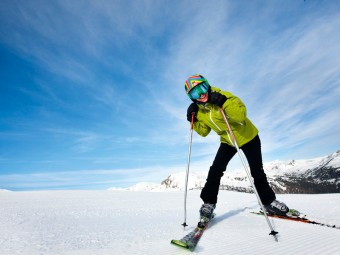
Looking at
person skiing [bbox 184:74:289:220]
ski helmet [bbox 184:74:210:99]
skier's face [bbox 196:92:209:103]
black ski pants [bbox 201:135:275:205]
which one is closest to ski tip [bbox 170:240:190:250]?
person skiing [bbox 184:74:289:220]

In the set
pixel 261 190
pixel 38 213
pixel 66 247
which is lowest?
pixel 66 247

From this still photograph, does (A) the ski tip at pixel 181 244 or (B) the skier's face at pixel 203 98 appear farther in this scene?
(B) the skier's face at pixel 203 98

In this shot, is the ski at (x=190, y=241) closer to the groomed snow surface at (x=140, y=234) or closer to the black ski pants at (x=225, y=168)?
the groomed snow surface at (x=140, y=234)

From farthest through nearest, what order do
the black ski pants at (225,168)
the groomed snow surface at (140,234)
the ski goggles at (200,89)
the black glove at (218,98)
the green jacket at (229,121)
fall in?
the black ski pants at (225,168), the ski goggles at (200,89), the green jacket at (229,121), the black glove at (218,98), the groomed snow surface at (140,234)

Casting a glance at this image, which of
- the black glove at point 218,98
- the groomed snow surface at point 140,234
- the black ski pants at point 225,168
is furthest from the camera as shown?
the black ski pants at point 225,168

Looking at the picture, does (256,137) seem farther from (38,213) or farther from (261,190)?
(38,213)

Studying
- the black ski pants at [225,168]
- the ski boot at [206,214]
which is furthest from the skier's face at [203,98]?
the ski boot at [206,214]

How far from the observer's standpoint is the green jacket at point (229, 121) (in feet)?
18.1

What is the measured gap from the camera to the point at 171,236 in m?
4.80

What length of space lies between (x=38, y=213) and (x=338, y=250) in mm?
5971

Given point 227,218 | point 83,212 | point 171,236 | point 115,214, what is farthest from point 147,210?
point 171,236

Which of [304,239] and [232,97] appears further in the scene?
[232,97]

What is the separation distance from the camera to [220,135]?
642 cm

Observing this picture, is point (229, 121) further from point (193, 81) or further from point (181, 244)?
point (181, 244)
